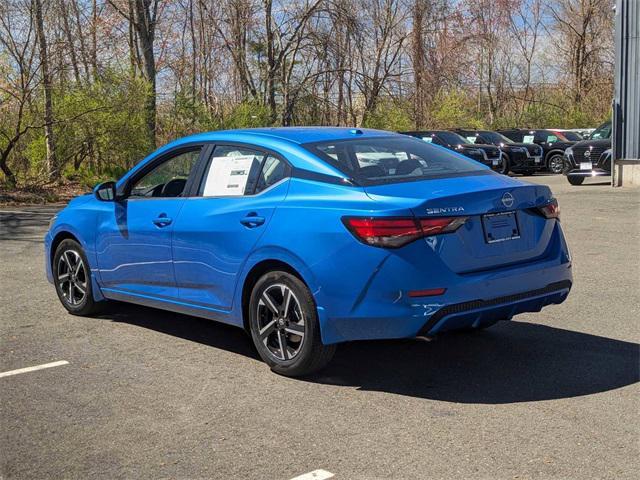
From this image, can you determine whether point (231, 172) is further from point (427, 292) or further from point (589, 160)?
point (589, 160)

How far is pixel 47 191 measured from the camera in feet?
69.3

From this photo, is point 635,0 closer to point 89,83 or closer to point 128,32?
point 89,83

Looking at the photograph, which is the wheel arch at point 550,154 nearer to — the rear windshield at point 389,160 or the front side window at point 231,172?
the rear windshield at point 389,160

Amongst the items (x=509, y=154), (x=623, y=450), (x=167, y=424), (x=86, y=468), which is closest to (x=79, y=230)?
(x=167, y=424)

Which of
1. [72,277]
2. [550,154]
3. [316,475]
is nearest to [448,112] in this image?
[550,154]

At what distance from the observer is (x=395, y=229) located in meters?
4.84

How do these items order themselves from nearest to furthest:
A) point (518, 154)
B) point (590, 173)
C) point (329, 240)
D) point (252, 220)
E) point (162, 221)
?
point (329, 240)
point (252, 220)
point (162, 221)
point (590, 173)
point (518, 154)

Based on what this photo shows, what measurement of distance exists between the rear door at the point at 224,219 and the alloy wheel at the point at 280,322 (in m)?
0.31

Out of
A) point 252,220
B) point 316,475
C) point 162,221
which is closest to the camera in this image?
point 316,475

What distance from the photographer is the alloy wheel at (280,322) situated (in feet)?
17.4

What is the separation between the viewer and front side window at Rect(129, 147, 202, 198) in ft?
21.1

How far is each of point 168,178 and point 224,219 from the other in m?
1.16

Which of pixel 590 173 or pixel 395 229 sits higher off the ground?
pixel 395 229

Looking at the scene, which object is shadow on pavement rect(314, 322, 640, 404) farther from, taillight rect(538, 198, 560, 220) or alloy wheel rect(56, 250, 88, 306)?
alloy wheel rect(56, 250, 88, 306)
